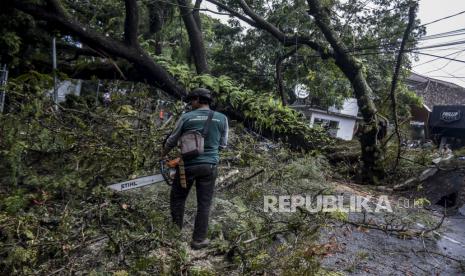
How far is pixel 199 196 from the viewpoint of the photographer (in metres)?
3.98

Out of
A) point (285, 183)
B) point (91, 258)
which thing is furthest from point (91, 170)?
point (285, 183)

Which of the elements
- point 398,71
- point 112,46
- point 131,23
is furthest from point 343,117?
point 112,46

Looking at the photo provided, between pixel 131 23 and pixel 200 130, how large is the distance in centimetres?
548

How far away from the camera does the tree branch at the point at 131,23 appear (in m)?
8.45

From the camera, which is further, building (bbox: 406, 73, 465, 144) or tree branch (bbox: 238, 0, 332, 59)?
building (bbox: 406, 73, 465, 144)

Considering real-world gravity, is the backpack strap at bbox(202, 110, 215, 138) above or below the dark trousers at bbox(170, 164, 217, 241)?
above

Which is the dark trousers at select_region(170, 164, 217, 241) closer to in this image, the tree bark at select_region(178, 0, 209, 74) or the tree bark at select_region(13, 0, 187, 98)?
the tree bark at select_region(13, 0, 187, 98)

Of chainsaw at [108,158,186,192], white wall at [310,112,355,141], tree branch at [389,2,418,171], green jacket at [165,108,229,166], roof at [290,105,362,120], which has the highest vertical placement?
tree branch at [389,2,418,171]

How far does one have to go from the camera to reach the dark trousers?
12.6 feet

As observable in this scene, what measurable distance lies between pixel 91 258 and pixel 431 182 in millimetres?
6316

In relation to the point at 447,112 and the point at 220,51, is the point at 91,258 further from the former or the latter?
the point at 447,112

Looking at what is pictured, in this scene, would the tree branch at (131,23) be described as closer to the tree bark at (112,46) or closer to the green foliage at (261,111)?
the tree bark at (112,46)

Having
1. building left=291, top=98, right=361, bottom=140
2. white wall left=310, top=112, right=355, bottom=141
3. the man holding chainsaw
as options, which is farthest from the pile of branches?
white wall left=310, top=112, right=355, bottom=141

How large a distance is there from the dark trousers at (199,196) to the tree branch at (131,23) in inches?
213
